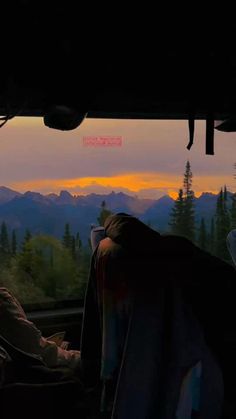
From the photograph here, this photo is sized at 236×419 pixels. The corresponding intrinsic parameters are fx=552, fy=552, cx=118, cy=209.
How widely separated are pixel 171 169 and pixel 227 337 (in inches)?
44.0

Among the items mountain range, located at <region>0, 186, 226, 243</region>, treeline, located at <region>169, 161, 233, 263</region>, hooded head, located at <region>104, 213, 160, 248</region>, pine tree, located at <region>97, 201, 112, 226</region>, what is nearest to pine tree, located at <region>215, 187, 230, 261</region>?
treeline, located at <region>169, 161, 233, 263</region>

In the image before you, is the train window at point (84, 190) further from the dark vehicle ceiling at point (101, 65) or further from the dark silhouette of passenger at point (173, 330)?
the dark silhouette of passenger at point (173, 330)

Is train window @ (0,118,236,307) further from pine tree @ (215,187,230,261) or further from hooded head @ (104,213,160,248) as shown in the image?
hooded head @ (104,213,160,248)

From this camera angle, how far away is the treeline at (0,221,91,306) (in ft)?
7.91

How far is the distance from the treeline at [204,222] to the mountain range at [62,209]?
0.08 metres

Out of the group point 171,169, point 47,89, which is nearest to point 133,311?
point 47,89

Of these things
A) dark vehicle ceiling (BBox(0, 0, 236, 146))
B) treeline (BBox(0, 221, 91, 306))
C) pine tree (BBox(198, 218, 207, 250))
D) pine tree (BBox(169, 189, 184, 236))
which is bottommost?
treeline (BBox(0, 221, 91, 306))

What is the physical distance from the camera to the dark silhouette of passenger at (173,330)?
1.50 metres

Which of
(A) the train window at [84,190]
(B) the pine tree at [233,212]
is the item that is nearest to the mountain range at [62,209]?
(A) the train window at [84,190]

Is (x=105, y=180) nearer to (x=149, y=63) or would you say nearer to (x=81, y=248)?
(x=81, y=248)

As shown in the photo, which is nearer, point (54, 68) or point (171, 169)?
point (54, 68)

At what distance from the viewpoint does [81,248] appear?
2.47 m

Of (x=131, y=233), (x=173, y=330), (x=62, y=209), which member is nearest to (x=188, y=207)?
(x=62, y=209)

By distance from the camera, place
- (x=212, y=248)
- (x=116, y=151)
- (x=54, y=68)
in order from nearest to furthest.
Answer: (x=54, y=68)
(x=116, y=151)
(x=212, y=248)
